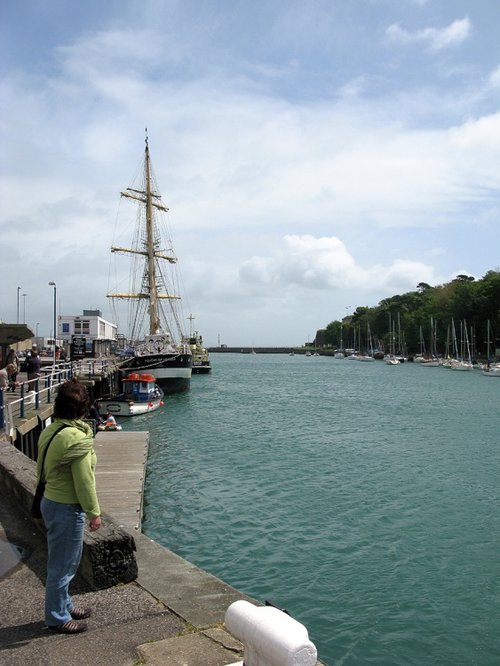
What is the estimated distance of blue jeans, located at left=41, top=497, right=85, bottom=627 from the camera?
501cm

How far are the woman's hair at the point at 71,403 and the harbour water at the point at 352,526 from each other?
225 inches

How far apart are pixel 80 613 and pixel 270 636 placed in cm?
229

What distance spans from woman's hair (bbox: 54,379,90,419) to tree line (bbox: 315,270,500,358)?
373 feet

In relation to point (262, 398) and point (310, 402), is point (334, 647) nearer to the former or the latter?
point (310, 402)

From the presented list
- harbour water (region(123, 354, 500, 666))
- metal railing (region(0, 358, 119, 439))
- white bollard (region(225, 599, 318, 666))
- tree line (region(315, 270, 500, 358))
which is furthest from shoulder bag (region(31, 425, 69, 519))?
tree line (region(315, 270, 500, 358))

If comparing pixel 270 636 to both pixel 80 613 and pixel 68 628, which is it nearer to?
pixel 68 628

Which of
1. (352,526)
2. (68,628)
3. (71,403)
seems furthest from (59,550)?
(352,526)

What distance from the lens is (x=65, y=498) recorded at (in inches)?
197

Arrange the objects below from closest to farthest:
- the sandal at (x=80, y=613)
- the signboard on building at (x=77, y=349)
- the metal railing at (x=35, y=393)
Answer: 1. the sandal at (x=80, y=613)
2. the metal railing at (x=35, y=393)
3. the signboard on building at (x=77, y=349)

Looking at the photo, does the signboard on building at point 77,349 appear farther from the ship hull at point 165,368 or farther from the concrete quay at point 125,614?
the concrete quay at point 125,614

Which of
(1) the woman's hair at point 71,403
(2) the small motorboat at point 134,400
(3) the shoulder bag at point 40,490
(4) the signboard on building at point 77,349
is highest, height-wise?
(4) the signboard on building at point 77,349

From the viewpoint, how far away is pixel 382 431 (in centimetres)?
3120

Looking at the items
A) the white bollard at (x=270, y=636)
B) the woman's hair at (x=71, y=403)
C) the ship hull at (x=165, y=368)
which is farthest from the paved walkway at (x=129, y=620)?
the ship hull at (x=165, y=368)

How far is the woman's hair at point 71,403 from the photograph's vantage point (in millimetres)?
5059
